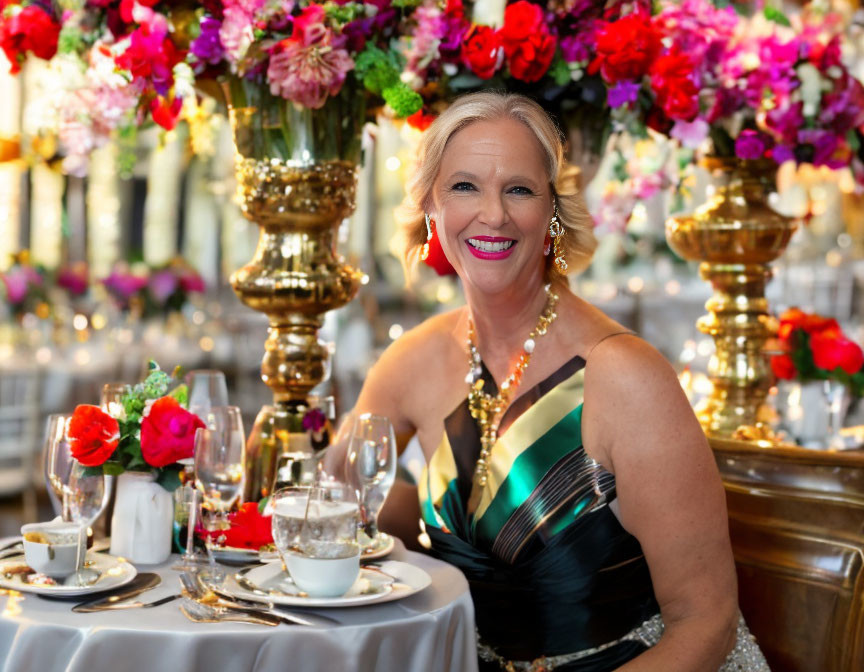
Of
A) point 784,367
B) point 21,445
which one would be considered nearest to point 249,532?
point 784,367

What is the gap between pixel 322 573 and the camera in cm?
180

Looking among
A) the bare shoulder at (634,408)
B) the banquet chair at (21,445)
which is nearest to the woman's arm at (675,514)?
the bare shoulder at (634,408)

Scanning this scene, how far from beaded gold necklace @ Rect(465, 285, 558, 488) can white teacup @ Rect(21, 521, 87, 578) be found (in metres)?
0.81

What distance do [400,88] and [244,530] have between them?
3.55ft

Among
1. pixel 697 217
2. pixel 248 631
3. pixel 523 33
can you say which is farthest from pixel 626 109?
pixel 248 631

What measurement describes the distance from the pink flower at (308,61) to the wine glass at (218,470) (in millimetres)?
924

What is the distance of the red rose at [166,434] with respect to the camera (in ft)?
6.81

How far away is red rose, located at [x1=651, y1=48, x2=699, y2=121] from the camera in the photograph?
2.84 meters

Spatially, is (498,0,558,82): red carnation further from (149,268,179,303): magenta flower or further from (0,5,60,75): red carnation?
(149,268,179,303): magenta flower

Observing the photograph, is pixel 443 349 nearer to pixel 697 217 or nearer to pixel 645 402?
pixel 645 402

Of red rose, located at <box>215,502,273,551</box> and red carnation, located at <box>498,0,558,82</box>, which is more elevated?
red carnation, located at <box>498,0,558,82</box>

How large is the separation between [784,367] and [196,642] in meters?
2.65

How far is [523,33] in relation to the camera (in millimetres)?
2693

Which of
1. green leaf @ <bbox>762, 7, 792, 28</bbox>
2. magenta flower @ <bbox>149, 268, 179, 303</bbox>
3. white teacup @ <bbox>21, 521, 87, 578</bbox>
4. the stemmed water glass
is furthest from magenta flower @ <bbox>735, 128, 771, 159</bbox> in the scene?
magenta flower @ <bbox>149, 268, 179, 303</bbox>
